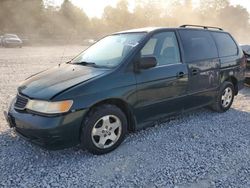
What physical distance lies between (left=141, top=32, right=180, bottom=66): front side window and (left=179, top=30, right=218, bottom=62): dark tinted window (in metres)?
0.23

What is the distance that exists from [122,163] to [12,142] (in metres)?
1.72

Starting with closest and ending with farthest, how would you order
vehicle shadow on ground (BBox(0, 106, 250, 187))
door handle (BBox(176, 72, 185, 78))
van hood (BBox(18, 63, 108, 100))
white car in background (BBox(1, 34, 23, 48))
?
vehicle shadow on ground (BBox(0, 106, 250, 187)) → van hood (BBox(18, 63, 108, 100)) → door handle (BBox(176, 72, 185, 78)) → white car in background (BBox(1, 34, 23, 48))

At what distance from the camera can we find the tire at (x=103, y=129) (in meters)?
3.93

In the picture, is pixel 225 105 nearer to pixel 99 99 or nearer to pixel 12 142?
pixel 99 99

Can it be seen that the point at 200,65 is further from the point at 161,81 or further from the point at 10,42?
the point at 10,42

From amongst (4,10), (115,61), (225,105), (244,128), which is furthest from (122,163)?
(4,10)

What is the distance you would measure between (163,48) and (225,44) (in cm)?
194

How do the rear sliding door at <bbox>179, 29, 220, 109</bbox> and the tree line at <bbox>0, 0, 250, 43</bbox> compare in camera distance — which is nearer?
the rear sliding door at <bbox>179, 29, 220, 109</bbox>

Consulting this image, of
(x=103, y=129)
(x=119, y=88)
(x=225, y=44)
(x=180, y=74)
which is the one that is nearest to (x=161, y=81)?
(x=180, y=74)

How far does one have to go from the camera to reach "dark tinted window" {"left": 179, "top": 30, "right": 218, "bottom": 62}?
523 centimetres

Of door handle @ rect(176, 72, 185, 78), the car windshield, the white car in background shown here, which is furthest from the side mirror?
the white car in background

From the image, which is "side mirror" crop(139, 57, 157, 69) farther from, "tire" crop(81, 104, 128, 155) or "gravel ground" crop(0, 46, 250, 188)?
"gravel ground" crop(0, 46, 250, 188)

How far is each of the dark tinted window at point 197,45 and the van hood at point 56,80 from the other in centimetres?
174

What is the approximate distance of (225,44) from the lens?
6.16m
